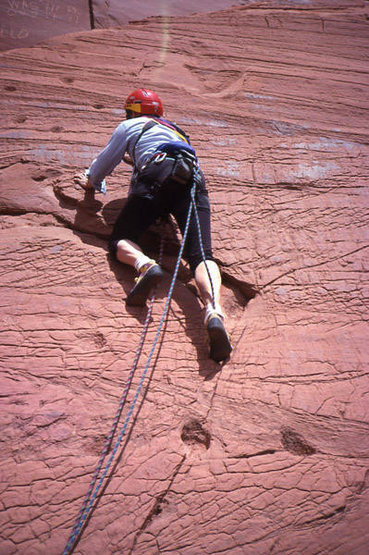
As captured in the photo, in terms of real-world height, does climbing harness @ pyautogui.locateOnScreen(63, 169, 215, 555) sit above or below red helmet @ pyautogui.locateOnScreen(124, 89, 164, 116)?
below

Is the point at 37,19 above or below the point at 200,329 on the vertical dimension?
above

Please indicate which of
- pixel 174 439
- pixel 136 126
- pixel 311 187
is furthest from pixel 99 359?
pixel 311 187

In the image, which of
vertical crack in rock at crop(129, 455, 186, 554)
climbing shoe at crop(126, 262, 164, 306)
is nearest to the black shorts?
climbing shoe at crop(126, 262, 164, 306)

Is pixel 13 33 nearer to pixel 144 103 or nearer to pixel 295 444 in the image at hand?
pixel 144 103

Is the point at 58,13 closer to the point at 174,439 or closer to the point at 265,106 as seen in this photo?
the point at 265,106

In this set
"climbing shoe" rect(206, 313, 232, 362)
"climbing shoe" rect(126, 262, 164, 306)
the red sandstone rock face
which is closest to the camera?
the red sandstone rock face

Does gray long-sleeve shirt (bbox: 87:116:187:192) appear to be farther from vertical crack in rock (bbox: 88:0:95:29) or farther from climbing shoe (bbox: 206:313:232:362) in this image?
vertical crack in rock (bbox: 88:0:95:29)

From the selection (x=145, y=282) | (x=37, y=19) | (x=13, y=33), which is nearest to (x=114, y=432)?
(x=145, y=282)

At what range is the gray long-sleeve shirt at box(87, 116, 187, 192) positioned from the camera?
2.69m

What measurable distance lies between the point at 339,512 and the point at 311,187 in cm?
257

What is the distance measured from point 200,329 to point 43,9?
6084mm

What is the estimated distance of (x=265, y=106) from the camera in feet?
13.5

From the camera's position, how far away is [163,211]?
8.75 feet

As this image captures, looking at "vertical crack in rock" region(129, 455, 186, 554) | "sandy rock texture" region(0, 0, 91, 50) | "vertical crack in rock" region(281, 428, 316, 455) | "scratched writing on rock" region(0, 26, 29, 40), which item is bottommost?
"vertical crack in rock" region(129, 455, 186, 554)
